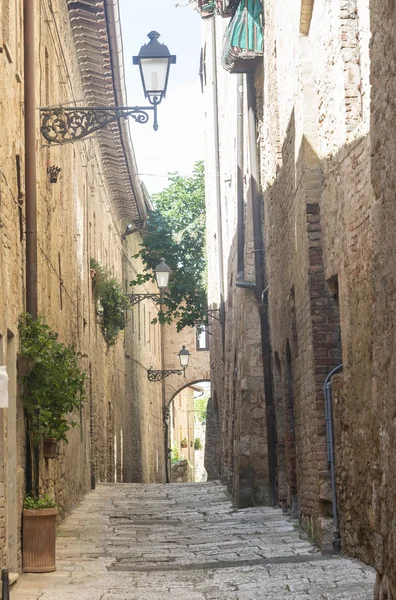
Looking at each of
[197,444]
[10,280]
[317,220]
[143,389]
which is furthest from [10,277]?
[197,444]

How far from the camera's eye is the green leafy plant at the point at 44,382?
9312 millimetres

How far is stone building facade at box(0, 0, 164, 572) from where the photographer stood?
8.79 meters

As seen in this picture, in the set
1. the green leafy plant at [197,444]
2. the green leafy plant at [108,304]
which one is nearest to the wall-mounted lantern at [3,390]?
the green leafy plant at [108,304]

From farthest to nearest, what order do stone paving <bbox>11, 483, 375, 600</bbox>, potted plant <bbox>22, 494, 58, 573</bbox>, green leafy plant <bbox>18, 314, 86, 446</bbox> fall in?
green leafy plant <bbox>18, 314, 86, 446</bbox>
potted plant <bbox>22, 494, 58, 573</bbox>
stone paving <bbox>11, 483, 375, 600</bbox>

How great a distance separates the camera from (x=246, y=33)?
48.0ft

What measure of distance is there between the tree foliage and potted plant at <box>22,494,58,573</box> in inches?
588

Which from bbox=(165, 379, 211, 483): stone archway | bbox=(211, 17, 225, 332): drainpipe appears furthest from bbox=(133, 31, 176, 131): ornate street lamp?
bbox=(165, 379, 211, 483): stone archway

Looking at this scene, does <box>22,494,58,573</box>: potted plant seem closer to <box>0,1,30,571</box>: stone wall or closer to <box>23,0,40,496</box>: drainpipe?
<box>0,1,30,571</box>: stone wall

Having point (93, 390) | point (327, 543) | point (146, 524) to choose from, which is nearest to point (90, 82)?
point (93, 390)

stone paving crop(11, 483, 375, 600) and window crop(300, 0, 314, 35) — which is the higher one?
window crop(300, 0, 314, 35)

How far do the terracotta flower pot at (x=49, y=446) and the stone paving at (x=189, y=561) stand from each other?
0.97 meters

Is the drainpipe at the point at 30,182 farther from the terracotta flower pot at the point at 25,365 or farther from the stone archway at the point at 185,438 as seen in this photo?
the stone archway at the point at 185,438

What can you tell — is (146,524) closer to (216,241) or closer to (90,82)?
(90,82)

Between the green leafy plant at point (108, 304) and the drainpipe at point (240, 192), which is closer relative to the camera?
the drainpipe at point (240, 192)
